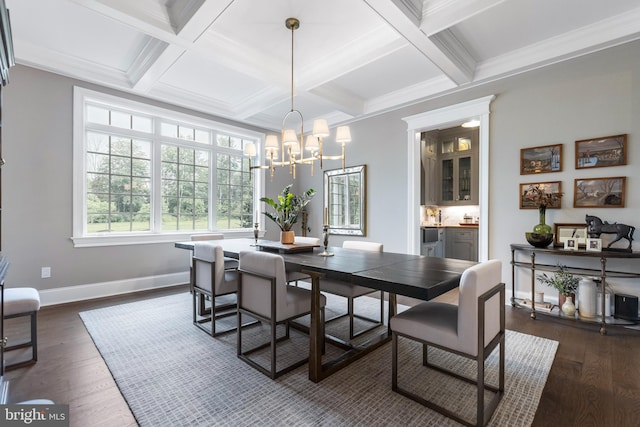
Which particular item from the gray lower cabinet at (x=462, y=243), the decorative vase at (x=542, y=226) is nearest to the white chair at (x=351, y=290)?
the decorative vase at (x=542, y=226)

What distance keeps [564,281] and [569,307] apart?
0.26 metres

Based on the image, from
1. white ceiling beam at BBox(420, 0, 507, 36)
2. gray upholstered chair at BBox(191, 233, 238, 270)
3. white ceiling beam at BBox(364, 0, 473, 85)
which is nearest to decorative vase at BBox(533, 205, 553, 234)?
white ceiling beam at BBox(364, 0, 473, 85)

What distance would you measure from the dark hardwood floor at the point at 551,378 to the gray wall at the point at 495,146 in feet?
3.17

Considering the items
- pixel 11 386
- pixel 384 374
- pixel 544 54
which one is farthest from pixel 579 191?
pixel 11 386

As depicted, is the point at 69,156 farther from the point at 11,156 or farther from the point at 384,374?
the point at 384,374

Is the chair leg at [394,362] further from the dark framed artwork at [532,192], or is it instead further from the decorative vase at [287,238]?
the dark framed artwork at [532,192]

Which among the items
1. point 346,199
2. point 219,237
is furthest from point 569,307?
point 219,237

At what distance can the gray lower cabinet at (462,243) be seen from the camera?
18.1ft

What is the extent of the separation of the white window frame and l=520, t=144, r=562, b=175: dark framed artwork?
170 inches

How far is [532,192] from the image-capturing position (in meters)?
3.43

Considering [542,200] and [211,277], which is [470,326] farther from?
[542,200]

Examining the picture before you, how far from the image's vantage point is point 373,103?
4758 mm

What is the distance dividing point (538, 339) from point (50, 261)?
17.3 ft

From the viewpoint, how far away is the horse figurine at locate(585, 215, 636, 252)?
2.79m
